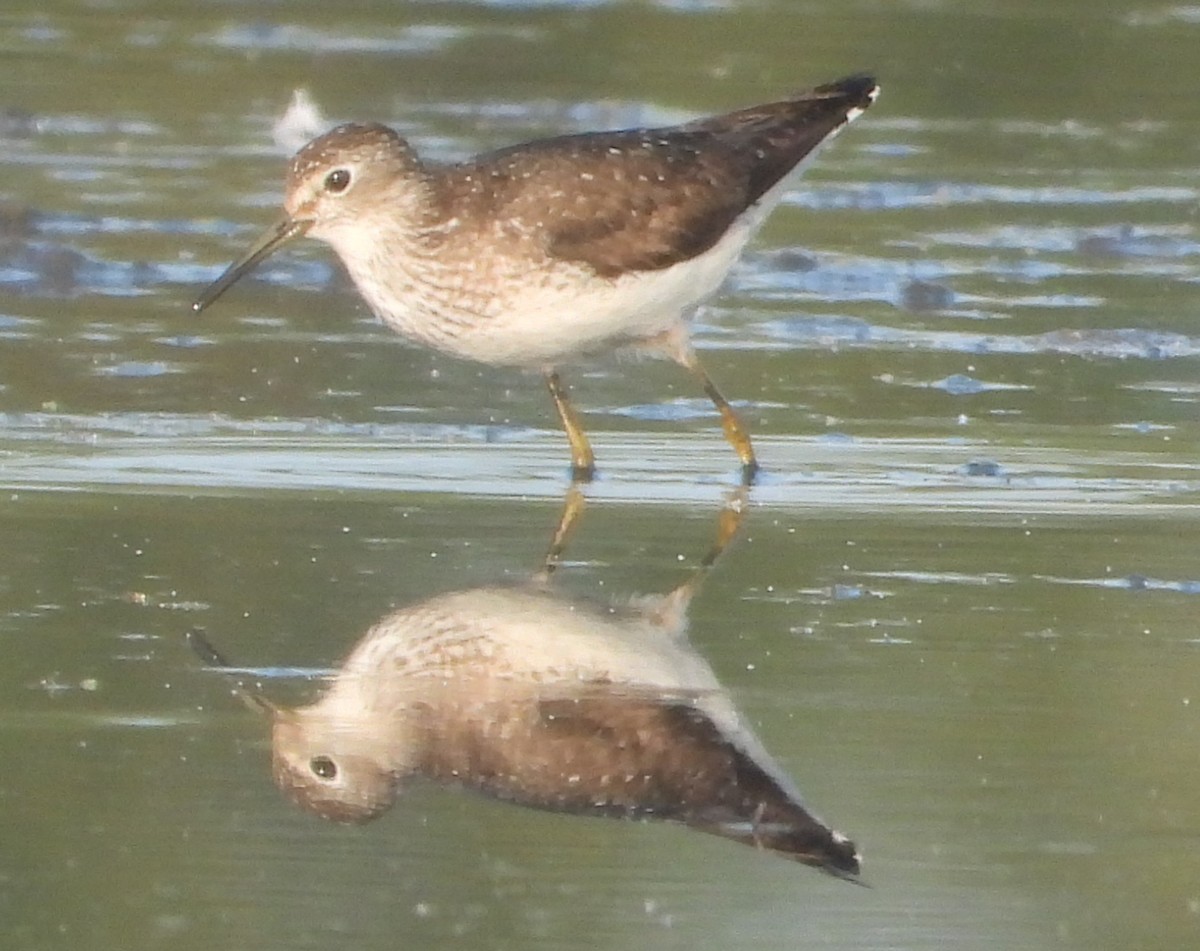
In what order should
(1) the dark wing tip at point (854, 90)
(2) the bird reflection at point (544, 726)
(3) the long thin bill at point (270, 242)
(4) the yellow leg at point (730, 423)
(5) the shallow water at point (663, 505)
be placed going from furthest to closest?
1. (1) the dark wing tip at point (854, 90)
2. (3) the long thin bill at point (270, 242)
3. (4) the yellow leg at point (730, 423)
4. (2) the bird reflection at point (544, 726)
5. (5) the shallow water at point (663, 505)

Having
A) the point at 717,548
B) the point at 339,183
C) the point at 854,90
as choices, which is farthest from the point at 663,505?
the point at 854,90

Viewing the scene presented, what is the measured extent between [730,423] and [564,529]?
104 centimetres

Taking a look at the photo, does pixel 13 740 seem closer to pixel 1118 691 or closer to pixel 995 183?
pixel 1118 691

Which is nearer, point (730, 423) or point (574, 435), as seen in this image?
point (574, 435)

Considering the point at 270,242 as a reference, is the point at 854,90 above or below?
above

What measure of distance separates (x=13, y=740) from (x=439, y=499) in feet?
7.60

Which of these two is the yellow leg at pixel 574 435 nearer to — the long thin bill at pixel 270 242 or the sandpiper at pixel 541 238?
the sandpiper at pixel 541 238

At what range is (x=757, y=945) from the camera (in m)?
5.05

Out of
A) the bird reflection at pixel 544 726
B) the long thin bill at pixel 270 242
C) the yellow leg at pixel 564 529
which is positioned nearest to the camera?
the bird reflection at pixel 544 726

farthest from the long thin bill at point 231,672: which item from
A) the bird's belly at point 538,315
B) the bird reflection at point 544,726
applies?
the bird's belly at point 538,315

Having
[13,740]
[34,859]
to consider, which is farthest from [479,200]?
[34,859]

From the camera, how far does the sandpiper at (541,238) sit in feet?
28.4

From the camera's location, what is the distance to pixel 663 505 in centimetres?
834

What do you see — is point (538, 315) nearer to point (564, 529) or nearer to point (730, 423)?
point (730, 423)
